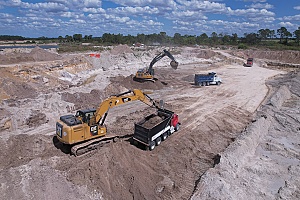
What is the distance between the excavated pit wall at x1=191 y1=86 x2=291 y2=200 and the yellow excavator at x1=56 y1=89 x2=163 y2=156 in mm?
4953

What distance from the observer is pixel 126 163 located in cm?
1048

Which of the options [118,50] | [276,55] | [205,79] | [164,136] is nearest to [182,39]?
[276,55]

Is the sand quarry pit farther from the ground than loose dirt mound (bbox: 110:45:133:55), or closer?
closer

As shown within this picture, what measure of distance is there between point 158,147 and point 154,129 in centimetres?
117

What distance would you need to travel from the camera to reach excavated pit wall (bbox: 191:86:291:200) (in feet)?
28.1

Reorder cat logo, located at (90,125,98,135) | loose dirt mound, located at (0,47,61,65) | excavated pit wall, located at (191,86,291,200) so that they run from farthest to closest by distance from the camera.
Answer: loose dirt mound, located at (0,47,61,65)
cat logo, located at (90,125,98,135)
excavated pit wall, located at (191,86,291,200)

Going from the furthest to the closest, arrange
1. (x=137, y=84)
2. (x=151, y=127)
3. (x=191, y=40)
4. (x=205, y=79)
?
(x=191, y=40)
(x=205, y=79)
(x=137, y=84)
(x=151, y=127)

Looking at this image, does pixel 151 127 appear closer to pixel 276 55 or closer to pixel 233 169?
pixel 233 169

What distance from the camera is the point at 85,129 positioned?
35.5 ft

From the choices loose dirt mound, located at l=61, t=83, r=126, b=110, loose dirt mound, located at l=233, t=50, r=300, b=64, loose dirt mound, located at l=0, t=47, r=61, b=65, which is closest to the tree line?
loose dirt mound, located at l=233, t=50, r=300, b=64

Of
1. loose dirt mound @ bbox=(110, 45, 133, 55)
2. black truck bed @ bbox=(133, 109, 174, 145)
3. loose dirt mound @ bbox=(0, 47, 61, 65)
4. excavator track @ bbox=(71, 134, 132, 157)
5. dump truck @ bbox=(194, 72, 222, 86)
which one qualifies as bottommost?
excavator track @ bbox=(71, 134, 132, 157)

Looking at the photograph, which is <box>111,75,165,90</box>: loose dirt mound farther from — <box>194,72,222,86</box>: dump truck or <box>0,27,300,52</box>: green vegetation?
<box>0,27,300,52</box>: green vegetation

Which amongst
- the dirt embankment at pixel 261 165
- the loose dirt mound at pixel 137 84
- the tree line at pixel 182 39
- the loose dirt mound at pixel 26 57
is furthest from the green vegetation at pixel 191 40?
the dirt embankment at pixel 261 165

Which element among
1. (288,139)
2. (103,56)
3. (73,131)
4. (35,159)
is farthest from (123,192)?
(103,56)
